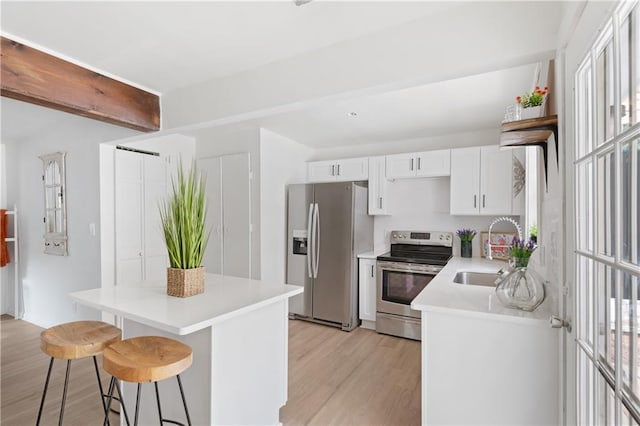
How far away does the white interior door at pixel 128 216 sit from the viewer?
344 centimetres

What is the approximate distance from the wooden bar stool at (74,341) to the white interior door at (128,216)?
185 centimetres

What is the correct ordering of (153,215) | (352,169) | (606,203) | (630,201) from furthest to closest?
(352,169) → (153,215) → (606,203) → (630,201)

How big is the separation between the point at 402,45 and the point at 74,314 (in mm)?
4091

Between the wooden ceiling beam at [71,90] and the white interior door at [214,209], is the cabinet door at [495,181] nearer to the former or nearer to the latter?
the white interior door at [214,209]

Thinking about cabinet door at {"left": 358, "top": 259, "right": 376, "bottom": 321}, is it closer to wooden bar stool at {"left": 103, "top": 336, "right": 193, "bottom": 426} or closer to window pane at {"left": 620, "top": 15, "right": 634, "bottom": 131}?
wooden bar stool at {"left": 103, "top": 336, "right": 193, "bottom": 426}

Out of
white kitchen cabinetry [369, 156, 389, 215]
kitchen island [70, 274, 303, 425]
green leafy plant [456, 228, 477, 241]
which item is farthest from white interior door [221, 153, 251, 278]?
green leafy plant [456, 228, 477, 241]

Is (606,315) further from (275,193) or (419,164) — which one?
(275,193)

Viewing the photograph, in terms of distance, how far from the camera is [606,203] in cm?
88

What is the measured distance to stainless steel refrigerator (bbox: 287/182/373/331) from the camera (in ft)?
12.6

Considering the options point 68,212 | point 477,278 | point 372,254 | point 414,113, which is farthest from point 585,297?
point 68,212

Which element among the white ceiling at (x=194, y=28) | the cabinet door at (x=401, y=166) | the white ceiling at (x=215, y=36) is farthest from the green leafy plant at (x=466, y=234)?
the white ceiling at (x=194, y=28)

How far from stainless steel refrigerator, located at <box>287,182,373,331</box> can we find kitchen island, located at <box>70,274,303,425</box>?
1.84m

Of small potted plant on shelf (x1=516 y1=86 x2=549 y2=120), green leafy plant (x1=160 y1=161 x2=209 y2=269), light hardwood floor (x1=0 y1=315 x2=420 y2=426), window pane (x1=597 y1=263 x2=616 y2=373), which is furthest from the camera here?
light hardwood floor (x1=0 y1=315 x2=420 y2=426)

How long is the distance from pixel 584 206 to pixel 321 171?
11.5 feet
